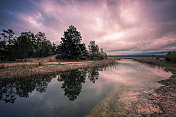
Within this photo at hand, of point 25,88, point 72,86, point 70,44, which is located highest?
point 70,44

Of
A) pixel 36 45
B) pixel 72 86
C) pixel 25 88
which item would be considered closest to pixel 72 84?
pixel 72 86

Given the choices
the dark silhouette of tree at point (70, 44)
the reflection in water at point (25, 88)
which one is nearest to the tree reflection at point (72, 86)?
the reflection in water at point (25, 88)

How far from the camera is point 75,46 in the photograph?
40.8m

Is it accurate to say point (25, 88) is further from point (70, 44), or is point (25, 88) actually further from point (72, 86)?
point (70, 44)

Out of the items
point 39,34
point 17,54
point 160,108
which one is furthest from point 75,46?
point 17,54

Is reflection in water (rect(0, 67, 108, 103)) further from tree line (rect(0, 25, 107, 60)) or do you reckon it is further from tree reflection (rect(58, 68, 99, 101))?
tree line (rect(0, 25, 107, 60))

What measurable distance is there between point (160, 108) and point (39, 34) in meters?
70.2

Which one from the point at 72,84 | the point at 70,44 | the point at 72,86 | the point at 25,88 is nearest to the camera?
the point at 25,88

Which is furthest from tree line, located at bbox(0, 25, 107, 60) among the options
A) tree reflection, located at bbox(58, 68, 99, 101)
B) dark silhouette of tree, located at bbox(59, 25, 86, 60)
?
tree reflection, located at bbox(58, 68, 99, 101)

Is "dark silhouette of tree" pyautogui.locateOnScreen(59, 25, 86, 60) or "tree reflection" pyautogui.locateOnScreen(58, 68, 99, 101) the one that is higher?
"dark silhouette of tree" pyautogui.locateOnScreen(59, 25, 86, 60)

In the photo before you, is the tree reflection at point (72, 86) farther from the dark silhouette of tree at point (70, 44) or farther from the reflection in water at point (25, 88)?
the dark silhouette of tree at point (70, 44)

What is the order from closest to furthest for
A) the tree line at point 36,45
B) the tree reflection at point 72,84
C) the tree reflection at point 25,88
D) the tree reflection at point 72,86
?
the tree reflection at point 25,88 < the tree reflection at point 72,86 < the tree reflection at point 72,84 < the tree line at point 36,45

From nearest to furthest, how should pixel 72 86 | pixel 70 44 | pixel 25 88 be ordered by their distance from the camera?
1. pixel 25 88
2. pixel 72 86
3. pixel 70 44

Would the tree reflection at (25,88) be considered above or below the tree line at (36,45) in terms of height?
below
